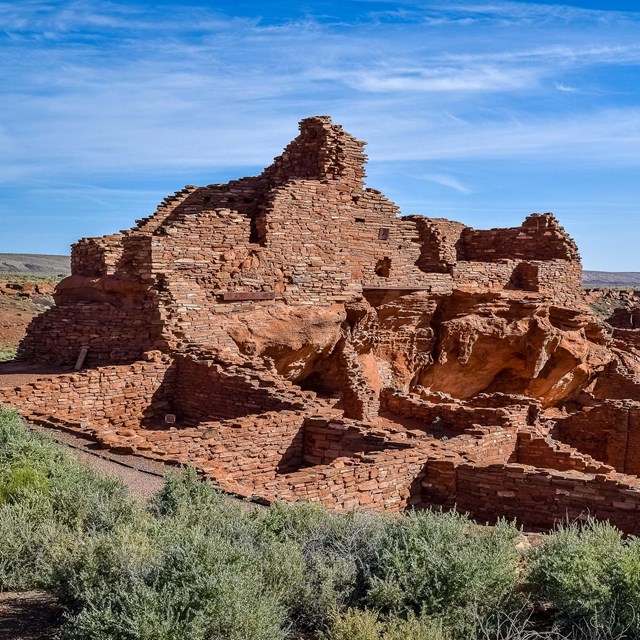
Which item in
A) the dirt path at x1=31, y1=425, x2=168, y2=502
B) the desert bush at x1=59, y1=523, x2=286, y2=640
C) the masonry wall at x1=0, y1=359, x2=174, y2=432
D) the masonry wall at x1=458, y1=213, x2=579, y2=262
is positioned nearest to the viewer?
the desert bush at x1=59, y1=523, x2=286, y2=640

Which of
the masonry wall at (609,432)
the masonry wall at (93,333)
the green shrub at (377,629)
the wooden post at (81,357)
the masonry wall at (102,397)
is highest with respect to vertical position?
the masonry wall at (93,333)

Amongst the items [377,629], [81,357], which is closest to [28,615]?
[377,629]

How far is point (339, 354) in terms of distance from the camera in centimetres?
1570

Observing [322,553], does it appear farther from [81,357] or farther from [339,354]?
[339,354]

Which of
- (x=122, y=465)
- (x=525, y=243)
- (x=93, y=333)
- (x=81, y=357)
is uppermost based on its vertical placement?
(x=525, y=243)

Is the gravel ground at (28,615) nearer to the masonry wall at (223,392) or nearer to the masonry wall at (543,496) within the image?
the masonry wall at (543,496)

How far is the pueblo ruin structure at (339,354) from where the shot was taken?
9625mm

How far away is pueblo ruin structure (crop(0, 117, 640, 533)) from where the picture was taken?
31.6 ft

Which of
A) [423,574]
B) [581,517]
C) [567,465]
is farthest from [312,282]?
[423,574]

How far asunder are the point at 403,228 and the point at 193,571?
45.0 feet

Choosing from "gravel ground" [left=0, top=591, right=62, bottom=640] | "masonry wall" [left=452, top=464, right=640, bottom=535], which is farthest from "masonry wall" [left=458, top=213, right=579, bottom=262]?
"gravel ground" [left=0, top=591, right=62, bottom=640]

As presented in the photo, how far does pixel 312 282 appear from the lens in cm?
1543

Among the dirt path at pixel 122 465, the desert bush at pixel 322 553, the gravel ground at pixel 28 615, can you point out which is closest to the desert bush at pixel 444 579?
the desert bush at pixel 322 553

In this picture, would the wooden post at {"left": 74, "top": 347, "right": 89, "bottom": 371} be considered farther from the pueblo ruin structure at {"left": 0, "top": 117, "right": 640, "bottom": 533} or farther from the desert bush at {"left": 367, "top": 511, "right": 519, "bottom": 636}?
the desert bush at {"left": 367, "top": 511, "right": 519, "bottom": 636}
